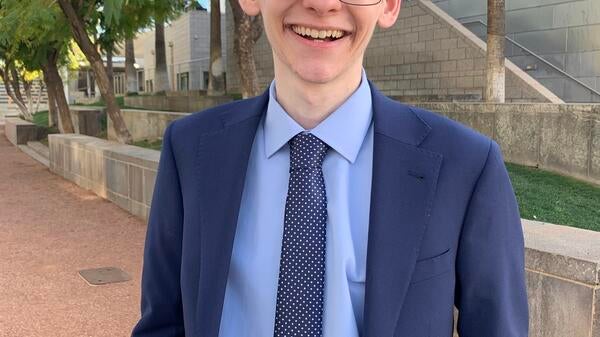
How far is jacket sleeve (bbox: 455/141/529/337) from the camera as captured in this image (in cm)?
123

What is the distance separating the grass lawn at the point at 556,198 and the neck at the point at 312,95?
13.6 ft

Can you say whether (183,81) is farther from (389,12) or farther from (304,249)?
(304,249)

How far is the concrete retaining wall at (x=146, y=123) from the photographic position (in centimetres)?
1391

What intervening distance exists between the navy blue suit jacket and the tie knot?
0.12m

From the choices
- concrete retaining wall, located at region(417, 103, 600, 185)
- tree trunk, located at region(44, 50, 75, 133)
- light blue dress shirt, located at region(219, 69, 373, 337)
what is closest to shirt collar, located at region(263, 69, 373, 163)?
light blue dress shirt, located at region(219, 69, 373, 337)

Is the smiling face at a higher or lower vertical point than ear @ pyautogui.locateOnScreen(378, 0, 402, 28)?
lower

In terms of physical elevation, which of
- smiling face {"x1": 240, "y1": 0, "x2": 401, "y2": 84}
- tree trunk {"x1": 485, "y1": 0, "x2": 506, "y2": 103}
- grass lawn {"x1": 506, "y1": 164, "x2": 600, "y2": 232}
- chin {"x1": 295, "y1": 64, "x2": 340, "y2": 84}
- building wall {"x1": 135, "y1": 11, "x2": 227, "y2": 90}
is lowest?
grass lawn {"x1": 506, "y1": 164, "x2": 600, "y2": 232}

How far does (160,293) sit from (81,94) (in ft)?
182

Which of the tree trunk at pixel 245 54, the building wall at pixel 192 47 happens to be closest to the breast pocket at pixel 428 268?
the tree trunk at pixel 245 54

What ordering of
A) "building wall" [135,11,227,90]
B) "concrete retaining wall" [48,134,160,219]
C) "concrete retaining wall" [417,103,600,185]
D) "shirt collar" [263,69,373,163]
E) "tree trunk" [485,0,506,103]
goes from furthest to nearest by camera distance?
"building wall" [135,11,227,90]
"tree trunk" [485,0,506,103]
"concrete retaining wall" [48,134,160,219]
"concrete retaining wall" [417,103,600,185]
"shirt collar" [263,69,373,163]

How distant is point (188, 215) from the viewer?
4.60ft

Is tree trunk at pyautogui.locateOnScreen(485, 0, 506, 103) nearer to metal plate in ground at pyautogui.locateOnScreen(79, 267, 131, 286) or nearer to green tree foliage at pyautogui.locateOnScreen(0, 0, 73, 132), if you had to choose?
metal plate in ground at pyautogui.locateOnScreen(79, 267, 131, 286)

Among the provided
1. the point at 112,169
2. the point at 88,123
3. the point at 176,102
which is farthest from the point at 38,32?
the point at 88,123

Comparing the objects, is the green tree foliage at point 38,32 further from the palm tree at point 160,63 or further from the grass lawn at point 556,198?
the grass lawn at point 556,198
